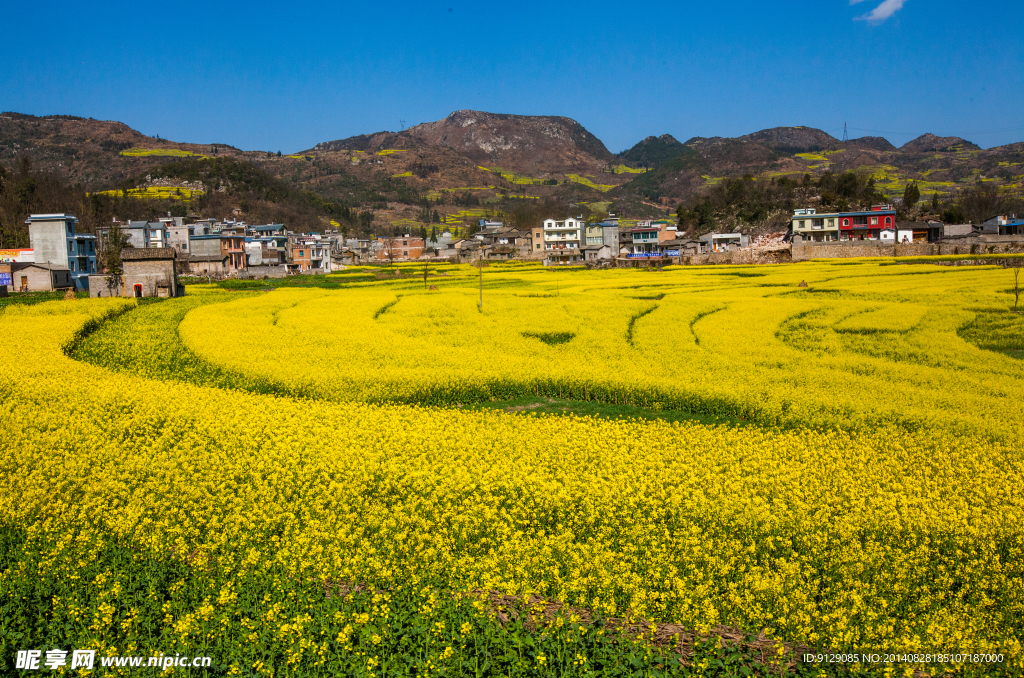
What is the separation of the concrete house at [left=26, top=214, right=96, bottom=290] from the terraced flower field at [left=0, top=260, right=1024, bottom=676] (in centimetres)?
4496

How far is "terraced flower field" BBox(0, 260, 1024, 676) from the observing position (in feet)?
23.2

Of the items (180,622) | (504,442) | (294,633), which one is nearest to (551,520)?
(504,442)

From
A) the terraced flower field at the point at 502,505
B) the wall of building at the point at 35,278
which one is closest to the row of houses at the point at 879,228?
the terraced flower field at the point at 502,505

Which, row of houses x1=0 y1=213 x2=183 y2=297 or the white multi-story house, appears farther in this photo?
the white multi-story house

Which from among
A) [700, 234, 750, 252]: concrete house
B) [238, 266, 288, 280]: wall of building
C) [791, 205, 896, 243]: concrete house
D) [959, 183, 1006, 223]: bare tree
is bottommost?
[238, 266, 288, 280]: wall of building

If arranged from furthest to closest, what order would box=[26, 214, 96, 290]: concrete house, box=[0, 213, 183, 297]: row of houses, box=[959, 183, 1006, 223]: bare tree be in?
box=[959, 183, 1006, 223]: bare tree, box=[26, 214, 96, 290]: concrete house, box=[0, 213, 183, 297]: row of houses

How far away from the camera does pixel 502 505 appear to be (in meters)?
10.2

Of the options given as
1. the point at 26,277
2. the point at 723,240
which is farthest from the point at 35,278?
the point at 723,240

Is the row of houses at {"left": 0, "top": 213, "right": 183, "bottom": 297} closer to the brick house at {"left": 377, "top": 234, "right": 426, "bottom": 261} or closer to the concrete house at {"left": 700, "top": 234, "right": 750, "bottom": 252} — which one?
the brick house at {"left": 377, "top": 234, "right": 426, "bottom": 261}

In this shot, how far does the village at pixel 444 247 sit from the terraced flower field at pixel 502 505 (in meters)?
32.6

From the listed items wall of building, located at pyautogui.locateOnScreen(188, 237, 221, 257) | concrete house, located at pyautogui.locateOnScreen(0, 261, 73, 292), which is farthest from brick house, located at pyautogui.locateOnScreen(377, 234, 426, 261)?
concrete house, located at pyautogui.locateOnScreen(0, 261, 73, 292)

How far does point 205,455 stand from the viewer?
1194cm

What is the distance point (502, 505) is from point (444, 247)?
102 metres

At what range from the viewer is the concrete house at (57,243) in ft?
185
